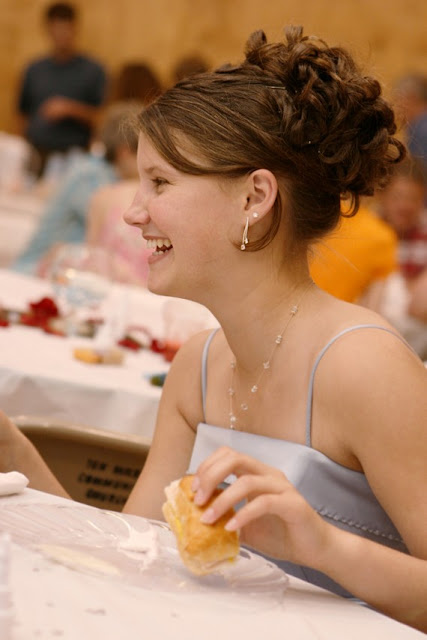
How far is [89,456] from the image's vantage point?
2.17 m

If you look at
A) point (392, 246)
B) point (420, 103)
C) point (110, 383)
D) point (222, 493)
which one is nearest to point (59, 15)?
point (420, 103)

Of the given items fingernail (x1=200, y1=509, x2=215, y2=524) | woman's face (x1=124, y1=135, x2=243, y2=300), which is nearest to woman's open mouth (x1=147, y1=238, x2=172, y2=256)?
woman's face (x1=124, y1=135, x2=243, y2=300)

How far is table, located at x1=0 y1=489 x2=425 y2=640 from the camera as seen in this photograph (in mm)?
A: 1007

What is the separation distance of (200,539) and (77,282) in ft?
7.34

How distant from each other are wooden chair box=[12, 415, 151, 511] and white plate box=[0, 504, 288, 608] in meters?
0.75

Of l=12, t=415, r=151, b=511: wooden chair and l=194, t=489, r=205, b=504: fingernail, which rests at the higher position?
l=194, t=489, r=205, b=504: fingernail

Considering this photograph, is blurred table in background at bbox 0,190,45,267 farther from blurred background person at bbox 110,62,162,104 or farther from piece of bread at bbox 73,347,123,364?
piece of bread at bbox 73,347,123,364

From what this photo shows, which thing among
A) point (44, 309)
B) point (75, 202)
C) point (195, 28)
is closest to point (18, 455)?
point (44, 309)

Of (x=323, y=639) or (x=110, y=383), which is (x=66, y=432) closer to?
(x=110, y=383)

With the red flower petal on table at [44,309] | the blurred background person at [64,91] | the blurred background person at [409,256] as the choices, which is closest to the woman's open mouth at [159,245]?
the red flower petal on table at [44,309]

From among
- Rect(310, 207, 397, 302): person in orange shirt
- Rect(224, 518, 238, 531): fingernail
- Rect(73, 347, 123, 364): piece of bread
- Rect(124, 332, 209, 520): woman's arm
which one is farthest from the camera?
Rect(310, 207, 397, 302): person in orange shirt

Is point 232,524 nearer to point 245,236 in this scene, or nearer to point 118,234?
point 245,236

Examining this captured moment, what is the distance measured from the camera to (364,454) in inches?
56.4

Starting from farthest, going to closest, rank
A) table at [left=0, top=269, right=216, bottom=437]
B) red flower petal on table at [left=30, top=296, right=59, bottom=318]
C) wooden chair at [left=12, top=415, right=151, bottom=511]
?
1. red flower petal on table at [left=30, top=296, right=59, bottom=318]
2. table at [left=0, top=269, right=216, bottom=437]
3. wooden chair at [left=12, top=415, right=151, bottom=511]
